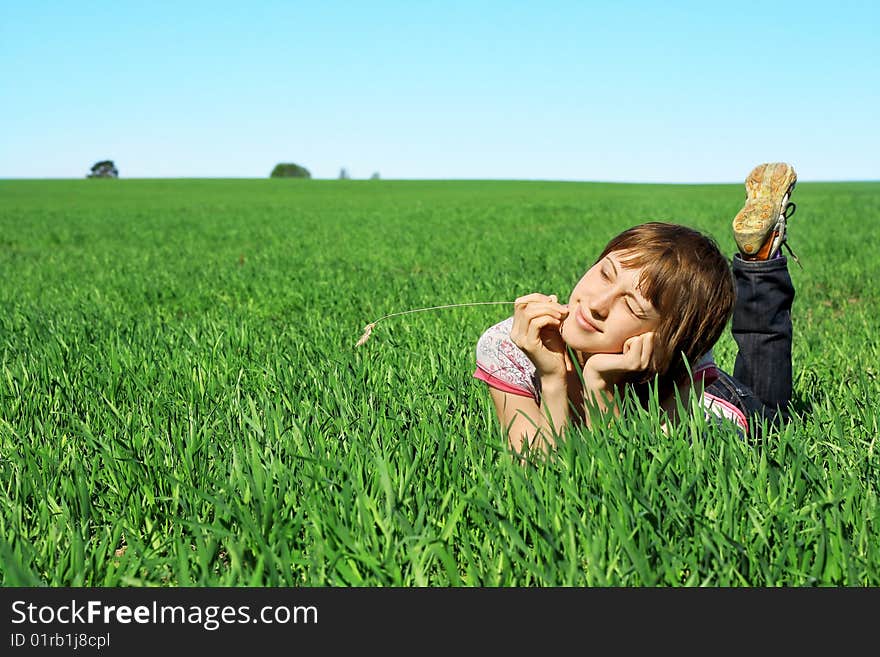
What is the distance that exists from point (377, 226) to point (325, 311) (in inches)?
411

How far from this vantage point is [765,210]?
296 centimetres

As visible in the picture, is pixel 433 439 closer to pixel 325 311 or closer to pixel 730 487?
pixel 730 487

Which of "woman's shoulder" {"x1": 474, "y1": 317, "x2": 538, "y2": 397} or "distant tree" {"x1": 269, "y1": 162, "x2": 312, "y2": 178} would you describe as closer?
"woman's shoulder" {"x1": 474, "y1": 317, "x2": 538, "y2": 397}

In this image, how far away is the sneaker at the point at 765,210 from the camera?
2.95 metres

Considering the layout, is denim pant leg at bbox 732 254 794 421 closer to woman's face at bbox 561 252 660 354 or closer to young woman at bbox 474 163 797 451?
young woman at bbox 474 163 797 451

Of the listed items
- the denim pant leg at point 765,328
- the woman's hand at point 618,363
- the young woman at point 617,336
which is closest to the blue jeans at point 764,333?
the denim pant leg at point 765,328

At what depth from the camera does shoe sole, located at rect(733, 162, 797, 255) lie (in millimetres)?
2951

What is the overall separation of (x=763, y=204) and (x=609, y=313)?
3.21 ft

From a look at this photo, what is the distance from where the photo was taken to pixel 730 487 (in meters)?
1.95

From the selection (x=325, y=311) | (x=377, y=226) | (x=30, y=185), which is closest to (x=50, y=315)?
(x=325, y=311)

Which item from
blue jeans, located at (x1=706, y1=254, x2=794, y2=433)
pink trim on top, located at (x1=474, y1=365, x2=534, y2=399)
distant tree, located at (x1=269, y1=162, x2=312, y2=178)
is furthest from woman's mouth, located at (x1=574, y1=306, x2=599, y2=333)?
distant tree, located at (x1=269, y1=162, x2=312, y2=178)

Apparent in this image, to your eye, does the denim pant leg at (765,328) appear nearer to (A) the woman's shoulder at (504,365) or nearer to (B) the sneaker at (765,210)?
(B) the sneaker at (765,210)

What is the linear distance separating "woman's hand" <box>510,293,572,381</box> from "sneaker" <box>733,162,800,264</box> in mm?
956

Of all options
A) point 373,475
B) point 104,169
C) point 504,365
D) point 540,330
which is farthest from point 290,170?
point 373,475
